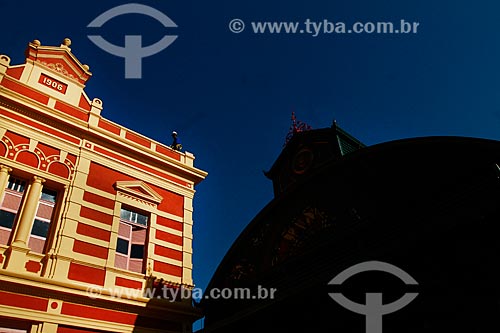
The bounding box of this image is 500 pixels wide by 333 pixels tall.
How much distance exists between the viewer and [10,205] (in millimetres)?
8938

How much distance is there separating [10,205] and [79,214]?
1.54 metres

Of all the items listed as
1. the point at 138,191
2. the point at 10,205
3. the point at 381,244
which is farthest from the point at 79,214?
the point at 381,244

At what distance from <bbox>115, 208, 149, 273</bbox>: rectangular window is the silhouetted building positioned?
7.03 ft

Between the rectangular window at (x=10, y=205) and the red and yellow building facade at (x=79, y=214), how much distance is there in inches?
0.8

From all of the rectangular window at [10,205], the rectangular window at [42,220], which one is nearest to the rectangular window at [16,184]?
the rectangular window at [10,205]

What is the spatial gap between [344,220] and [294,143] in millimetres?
8166

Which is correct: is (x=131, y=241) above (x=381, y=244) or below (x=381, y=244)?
above

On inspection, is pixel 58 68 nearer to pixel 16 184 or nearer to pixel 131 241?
pixel 16 184

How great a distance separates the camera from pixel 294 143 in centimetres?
1612

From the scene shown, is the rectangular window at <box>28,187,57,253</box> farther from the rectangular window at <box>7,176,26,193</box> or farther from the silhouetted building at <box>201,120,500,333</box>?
the silhouetted building at <box>201,120,500,333</box>

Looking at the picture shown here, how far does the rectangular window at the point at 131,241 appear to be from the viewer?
32.9 feet

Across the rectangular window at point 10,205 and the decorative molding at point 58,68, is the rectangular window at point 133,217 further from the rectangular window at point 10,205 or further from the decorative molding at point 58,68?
the decorative molding at point 58,68

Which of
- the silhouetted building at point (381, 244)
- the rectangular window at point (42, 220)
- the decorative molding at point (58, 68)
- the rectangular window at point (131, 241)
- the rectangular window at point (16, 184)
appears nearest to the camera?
the silhouetted building at point (381, 244)

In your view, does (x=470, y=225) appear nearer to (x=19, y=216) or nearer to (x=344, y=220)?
(x=344, y=220)
